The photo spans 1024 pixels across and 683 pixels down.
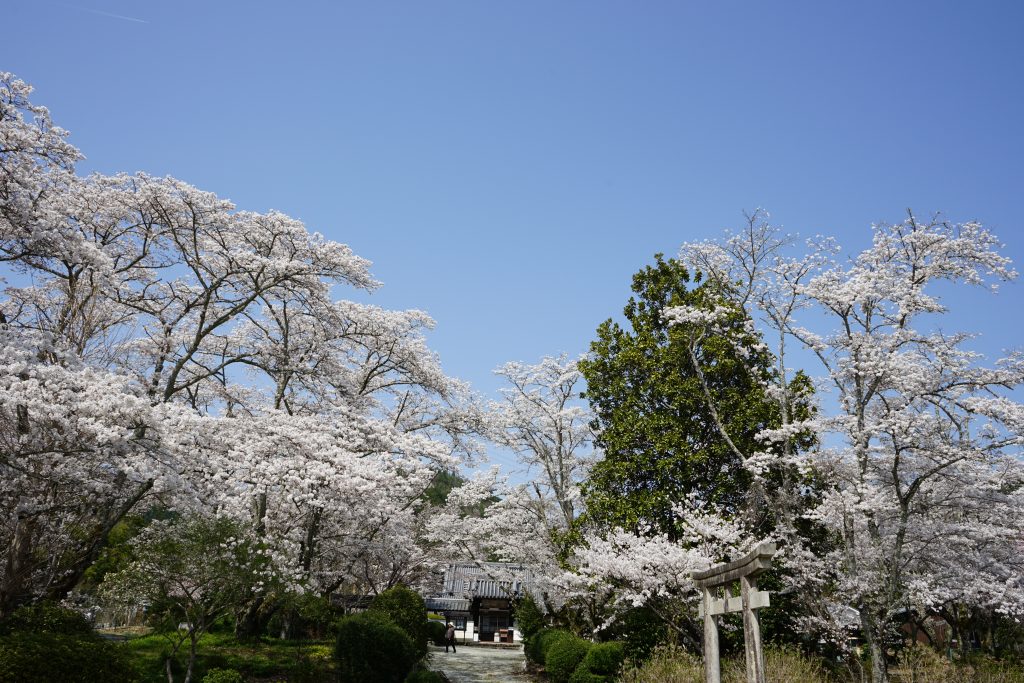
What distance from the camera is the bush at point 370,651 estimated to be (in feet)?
53.8

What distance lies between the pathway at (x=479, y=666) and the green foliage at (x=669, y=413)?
6.92 m

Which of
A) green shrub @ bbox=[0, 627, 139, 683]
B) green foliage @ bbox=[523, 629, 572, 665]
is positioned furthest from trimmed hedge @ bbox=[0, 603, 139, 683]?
green foliage @ bbox=[523, 629, 572, 665]

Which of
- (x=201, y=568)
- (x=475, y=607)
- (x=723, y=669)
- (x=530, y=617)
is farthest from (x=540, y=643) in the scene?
(x=475, y=607)

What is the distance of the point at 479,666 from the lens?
86.4 ft

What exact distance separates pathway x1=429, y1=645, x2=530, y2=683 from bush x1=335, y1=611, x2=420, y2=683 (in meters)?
4.81

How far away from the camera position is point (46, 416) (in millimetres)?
11602

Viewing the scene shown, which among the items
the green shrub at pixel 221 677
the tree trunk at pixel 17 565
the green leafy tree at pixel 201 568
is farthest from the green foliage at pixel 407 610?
the tree trunk at pixel 17 565

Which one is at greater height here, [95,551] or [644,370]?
[644,370]

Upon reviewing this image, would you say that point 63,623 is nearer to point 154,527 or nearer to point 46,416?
point 46,416

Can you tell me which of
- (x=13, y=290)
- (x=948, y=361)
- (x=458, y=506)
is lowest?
(x=458, y=506)

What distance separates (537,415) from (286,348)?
9302 millimetres

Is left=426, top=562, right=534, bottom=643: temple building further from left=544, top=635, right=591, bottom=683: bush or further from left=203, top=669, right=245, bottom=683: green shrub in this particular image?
left=203, top=669, right=245, bottom=683: green shrub

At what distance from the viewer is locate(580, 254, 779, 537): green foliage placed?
1884 cm

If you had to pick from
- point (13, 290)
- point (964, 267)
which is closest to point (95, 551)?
point (13, 290)
